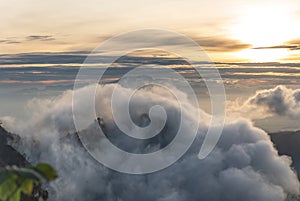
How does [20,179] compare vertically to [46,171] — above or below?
below

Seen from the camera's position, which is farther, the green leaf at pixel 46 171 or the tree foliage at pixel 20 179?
the green leaf at pixel 46 171

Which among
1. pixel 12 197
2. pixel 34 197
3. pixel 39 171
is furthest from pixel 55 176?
pixel 34 197

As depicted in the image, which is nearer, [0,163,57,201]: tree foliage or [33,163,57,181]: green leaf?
[0,163,57,201]: tree foliage

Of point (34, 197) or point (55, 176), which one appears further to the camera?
point (34, 197)

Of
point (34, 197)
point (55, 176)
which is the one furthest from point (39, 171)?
point (34, 197)

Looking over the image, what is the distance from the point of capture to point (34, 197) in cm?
12812

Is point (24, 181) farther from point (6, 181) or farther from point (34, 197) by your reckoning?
point (34, 197)

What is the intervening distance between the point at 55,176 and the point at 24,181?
1.22 m

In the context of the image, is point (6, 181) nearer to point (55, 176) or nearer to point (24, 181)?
point (24, 181)

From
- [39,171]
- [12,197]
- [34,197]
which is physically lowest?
[34,197]

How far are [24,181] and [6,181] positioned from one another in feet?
2.58

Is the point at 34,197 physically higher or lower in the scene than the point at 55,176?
lower

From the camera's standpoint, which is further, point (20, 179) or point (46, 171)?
point (20, 179)

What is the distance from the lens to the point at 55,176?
19.0m
